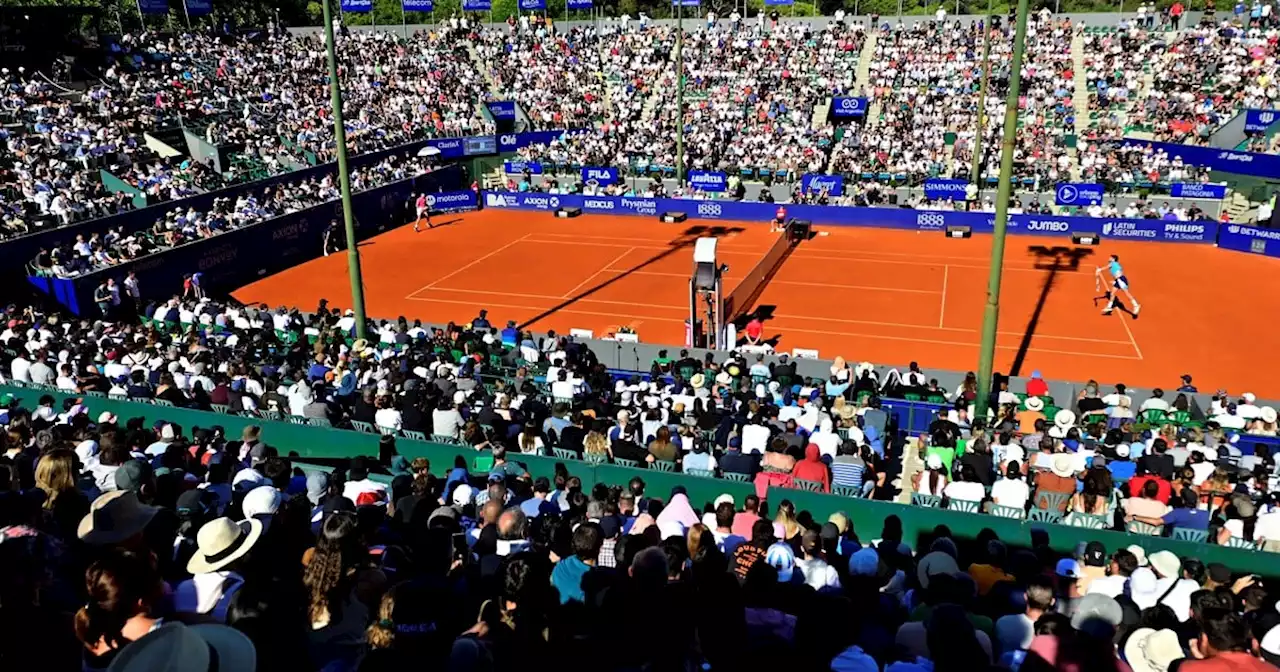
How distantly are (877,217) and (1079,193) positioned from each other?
26.1 feet

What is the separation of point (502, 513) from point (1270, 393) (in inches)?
779

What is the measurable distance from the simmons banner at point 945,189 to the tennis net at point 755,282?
7517 millimetres

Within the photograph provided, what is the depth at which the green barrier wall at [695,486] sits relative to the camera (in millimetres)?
9172

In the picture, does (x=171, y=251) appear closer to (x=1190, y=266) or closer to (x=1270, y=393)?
(x=1270, y=393)

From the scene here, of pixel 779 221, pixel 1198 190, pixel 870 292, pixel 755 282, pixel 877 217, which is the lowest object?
pixel 870 292

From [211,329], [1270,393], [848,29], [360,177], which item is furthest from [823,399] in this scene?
[848,29]

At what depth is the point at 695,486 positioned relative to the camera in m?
11.2

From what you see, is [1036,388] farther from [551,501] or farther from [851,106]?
[851,106]

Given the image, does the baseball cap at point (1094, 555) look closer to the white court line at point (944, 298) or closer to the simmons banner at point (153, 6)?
the white court line at point (944, 298)

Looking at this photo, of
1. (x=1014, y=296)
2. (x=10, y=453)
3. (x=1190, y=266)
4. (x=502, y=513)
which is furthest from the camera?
(x=1190, y=266)

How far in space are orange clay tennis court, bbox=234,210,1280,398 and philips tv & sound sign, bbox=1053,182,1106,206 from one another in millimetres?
2106

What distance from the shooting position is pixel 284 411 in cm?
1466

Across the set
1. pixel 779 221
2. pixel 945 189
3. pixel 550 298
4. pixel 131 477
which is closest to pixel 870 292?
pixel 779 221

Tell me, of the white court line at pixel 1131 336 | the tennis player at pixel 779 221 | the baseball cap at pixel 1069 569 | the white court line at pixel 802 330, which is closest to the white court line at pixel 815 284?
the white court line at pixel 802 330
